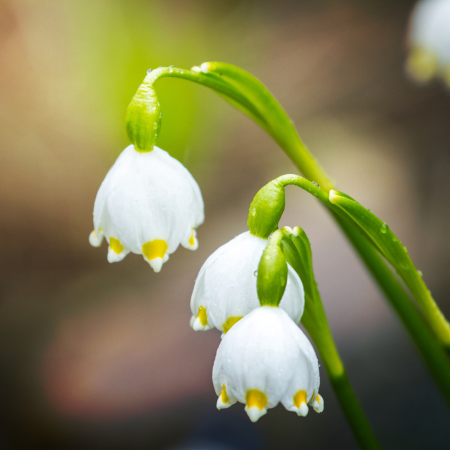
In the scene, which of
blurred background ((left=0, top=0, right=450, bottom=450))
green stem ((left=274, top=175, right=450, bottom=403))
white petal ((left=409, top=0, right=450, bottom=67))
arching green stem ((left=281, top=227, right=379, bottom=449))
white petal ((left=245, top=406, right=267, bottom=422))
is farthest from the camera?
blurred background ((left=0, top=0, right=450, bottom=450))

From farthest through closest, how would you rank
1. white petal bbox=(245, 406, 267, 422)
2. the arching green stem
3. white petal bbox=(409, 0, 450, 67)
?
white petal bbox=(409, 0, 450, 67) < the arching green stem < white petal bbox=(245, 406, 267, 422)

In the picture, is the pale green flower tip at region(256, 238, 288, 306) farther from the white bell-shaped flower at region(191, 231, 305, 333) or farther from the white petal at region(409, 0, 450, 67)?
the white petal at region(409, 0, 450, 67)

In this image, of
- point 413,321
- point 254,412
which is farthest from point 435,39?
point 254,412

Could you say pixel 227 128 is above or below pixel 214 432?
above

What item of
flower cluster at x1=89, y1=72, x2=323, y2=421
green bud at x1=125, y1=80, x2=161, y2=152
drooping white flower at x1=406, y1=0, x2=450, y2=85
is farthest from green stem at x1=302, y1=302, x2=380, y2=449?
drooping white flower at x1=406, y1=0, x2=450, y2=85

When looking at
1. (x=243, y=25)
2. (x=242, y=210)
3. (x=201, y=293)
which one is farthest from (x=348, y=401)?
(x=243, y=25)

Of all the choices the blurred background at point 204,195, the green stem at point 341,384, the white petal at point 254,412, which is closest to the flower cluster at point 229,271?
the white petal at point 254,412

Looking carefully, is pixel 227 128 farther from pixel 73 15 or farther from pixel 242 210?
pixel 73 15
